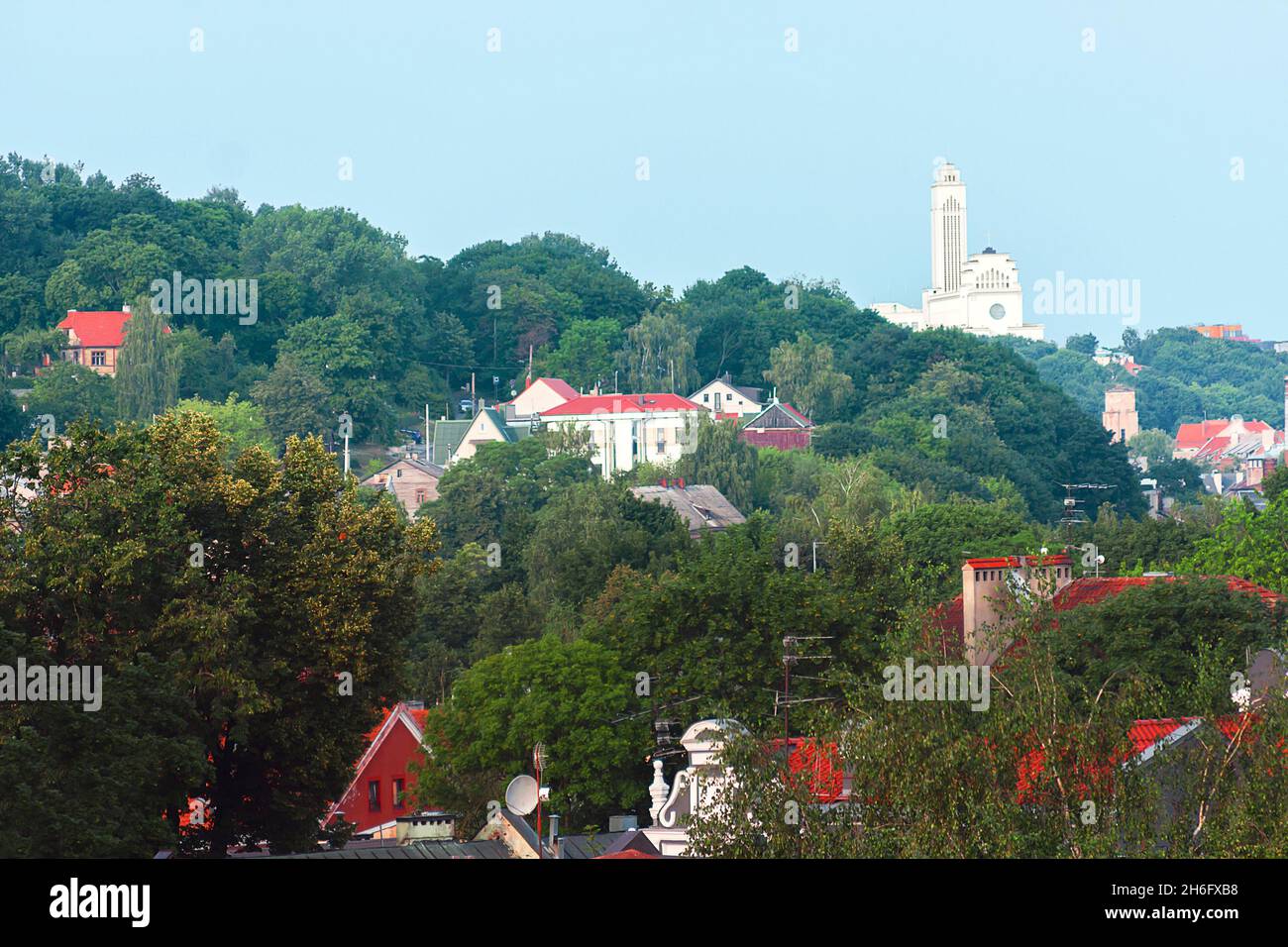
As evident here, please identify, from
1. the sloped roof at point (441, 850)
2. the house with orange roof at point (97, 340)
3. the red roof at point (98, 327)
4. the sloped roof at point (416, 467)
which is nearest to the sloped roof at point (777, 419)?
the sloped roof at point (416, 467)

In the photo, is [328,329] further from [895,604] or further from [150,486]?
[150,486]

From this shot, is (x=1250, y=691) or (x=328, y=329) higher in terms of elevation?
(x=328, y=329)

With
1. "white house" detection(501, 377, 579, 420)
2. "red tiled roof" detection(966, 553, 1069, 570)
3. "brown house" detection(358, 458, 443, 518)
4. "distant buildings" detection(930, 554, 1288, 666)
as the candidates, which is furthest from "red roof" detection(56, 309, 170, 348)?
"red tiled roof" detection(966, 553, 1069, 570)

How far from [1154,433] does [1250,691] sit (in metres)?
158

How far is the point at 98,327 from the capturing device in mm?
106500

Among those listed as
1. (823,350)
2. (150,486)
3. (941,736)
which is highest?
(823,350)

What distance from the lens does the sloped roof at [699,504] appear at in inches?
3305

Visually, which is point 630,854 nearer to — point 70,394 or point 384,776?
point 384,776

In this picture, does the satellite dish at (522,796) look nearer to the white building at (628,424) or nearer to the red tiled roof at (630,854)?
the red tiled roof at (630,854)

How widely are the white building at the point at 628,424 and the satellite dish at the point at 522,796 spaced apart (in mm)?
80569

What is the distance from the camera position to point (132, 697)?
26859mm

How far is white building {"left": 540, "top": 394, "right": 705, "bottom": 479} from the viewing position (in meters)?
108

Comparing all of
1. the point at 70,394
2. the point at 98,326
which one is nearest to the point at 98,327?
the point at 98,326
